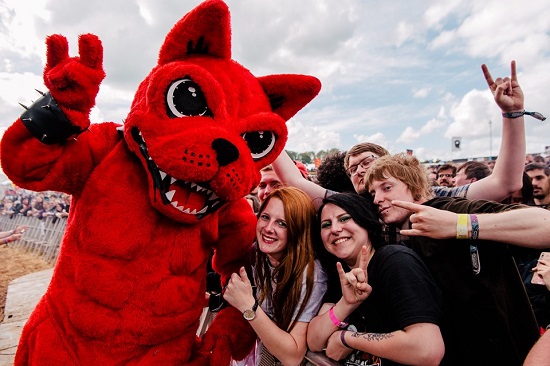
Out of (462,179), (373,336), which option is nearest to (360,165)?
(373,336)

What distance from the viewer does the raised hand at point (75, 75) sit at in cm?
133

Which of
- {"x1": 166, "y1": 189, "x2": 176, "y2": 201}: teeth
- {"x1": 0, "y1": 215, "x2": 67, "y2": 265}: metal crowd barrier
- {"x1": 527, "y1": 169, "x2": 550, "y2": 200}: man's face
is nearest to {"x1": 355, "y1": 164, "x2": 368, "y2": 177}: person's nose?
{"x1": 166, "y1": 189, "x2": 176, "y2": 201}: teeth

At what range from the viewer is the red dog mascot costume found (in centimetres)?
139

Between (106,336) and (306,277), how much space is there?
3.44 ft

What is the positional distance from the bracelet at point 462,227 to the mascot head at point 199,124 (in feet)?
3.24

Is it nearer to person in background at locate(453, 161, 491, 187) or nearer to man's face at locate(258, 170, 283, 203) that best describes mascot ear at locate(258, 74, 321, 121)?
man's face at locate(258, 170, 283, 203)

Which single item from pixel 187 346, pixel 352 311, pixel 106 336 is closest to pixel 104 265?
pixel 106 336

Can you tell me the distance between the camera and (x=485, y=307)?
1.75 meters

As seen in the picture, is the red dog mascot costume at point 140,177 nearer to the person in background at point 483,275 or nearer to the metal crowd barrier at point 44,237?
the person in background at point 483,275

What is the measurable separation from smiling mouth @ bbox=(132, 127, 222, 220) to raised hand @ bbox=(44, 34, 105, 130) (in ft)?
0.72

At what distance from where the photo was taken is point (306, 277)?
2.02 metres

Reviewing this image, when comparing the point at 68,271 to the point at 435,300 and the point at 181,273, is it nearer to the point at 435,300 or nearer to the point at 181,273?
the point at 181,273

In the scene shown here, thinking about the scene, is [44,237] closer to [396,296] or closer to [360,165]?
[360,165]

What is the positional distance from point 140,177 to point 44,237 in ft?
42.8
